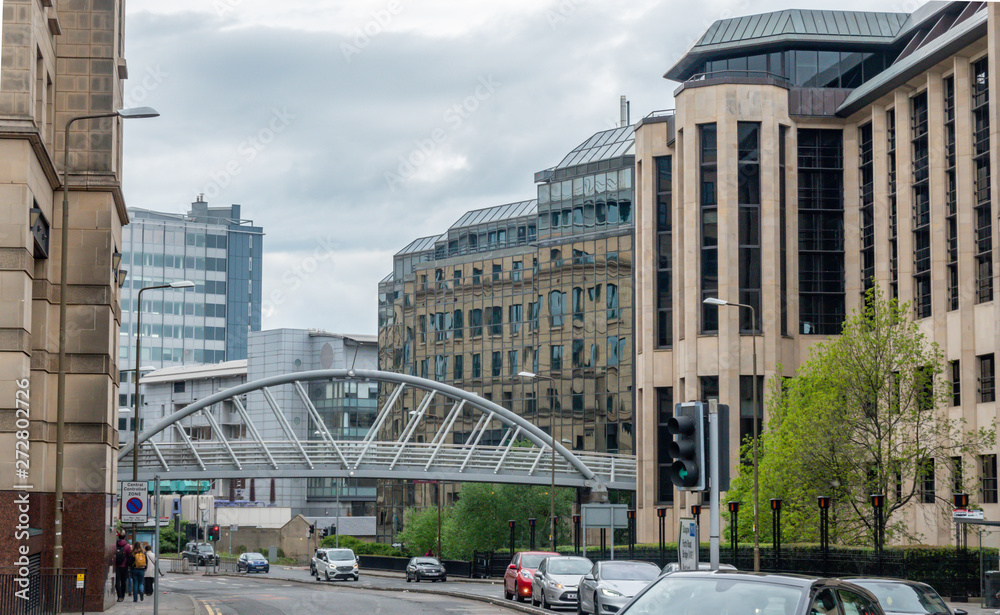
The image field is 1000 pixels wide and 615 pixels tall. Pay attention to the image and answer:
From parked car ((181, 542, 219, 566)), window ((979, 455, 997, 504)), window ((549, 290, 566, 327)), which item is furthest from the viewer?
window ((549, 290, 566, 327))

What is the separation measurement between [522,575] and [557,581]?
154 inches

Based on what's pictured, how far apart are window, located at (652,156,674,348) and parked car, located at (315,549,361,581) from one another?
62.6ft

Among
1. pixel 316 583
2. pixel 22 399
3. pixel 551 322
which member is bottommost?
pixel 316 583

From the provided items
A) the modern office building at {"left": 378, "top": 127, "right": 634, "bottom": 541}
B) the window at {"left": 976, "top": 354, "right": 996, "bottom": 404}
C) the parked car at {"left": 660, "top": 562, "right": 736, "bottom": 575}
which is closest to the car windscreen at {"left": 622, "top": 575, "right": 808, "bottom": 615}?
the parked car at {"left": 660, "top": 562, "right": 736, "bottom": 575}

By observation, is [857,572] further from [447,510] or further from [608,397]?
[608,397]

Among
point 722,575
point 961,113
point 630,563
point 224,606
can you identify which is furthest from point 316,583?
point 722,575

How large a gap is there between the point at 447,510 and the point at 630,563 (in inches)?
2184

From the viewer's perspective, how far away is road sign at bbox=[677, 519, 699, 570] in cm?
1712

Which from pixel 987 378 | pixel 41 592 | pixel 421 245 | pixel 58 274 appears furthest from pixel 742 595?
pixel 421 245

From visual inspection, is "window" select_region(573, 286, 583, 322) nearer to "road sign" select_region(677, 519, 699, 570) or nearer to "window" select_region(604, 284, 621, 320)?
"window" select_region(604, 284, 621, 320)

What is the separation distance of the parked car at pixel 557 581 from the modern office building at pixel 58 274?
10812mm

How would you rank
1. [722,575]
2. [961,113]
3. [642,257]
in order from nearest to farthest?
[722,575], [961,113], [642,257]

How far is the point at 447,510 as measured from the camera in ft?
273

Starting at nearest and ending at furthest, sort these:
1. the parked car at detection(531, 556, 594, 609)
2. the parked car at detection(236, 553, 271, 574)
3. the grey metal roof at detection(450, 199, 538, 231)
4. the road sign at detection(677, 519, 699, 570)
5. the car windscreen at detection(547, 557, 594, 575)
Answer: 1. the road sign at detection(677, 519, 699, 570)
2. the parked car at detection(531, 556, 594, 609)
3. the car windscreen at detection(547, 557, 594, 575)
4. the parked car at detection(236, 553, 271, 574)
5. the grey metal roof at detection(450, 199, 538, 231)
